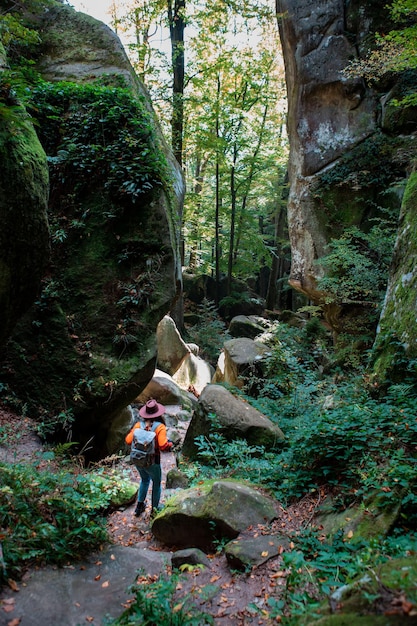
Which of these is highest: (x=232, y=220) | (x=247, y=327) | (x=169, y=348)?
(x=232, y=220)

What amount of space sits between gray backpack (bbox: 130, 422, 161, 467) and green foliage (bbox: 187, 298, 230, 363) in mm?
12065

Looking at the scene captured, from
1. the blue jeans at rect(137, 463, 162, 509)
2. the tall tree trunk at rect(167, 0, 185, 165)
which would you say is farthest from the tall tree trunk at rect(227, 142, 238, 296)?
the blue jeans at rect(137, 463, 162, 509)

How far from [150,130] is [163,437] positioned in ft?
20.5

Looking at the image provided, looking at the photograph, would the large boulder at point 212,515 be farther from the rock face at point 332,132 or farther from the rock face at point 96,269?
the rock face at point 332,132

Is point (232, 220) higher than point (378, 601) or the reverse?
higher

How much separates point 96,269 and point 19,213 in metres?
3.92

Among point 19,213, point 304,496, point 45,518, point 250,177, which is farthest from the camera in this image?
point 250,177

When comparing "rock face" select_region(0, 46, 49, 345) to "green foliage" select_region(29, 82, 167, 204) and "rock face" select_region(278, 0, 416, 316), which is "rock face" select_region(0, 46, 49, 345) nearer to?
"green foliage" select_region(29, 82, 167, 204)

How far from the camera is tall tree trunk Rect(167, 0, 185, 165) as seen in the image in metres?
15.2

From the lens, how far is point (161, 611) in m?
2.83

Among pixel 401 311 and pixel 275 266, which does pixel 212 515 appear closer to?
pixel 401 311

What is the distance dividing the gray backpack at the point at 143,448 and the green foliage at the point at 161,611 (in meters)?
2.23

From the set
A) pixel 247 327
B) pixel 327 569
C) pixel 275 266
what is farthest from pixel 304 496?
pixel 275 266

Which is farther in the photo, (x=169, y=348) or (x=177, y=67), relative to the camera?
(x=177, y=67)
